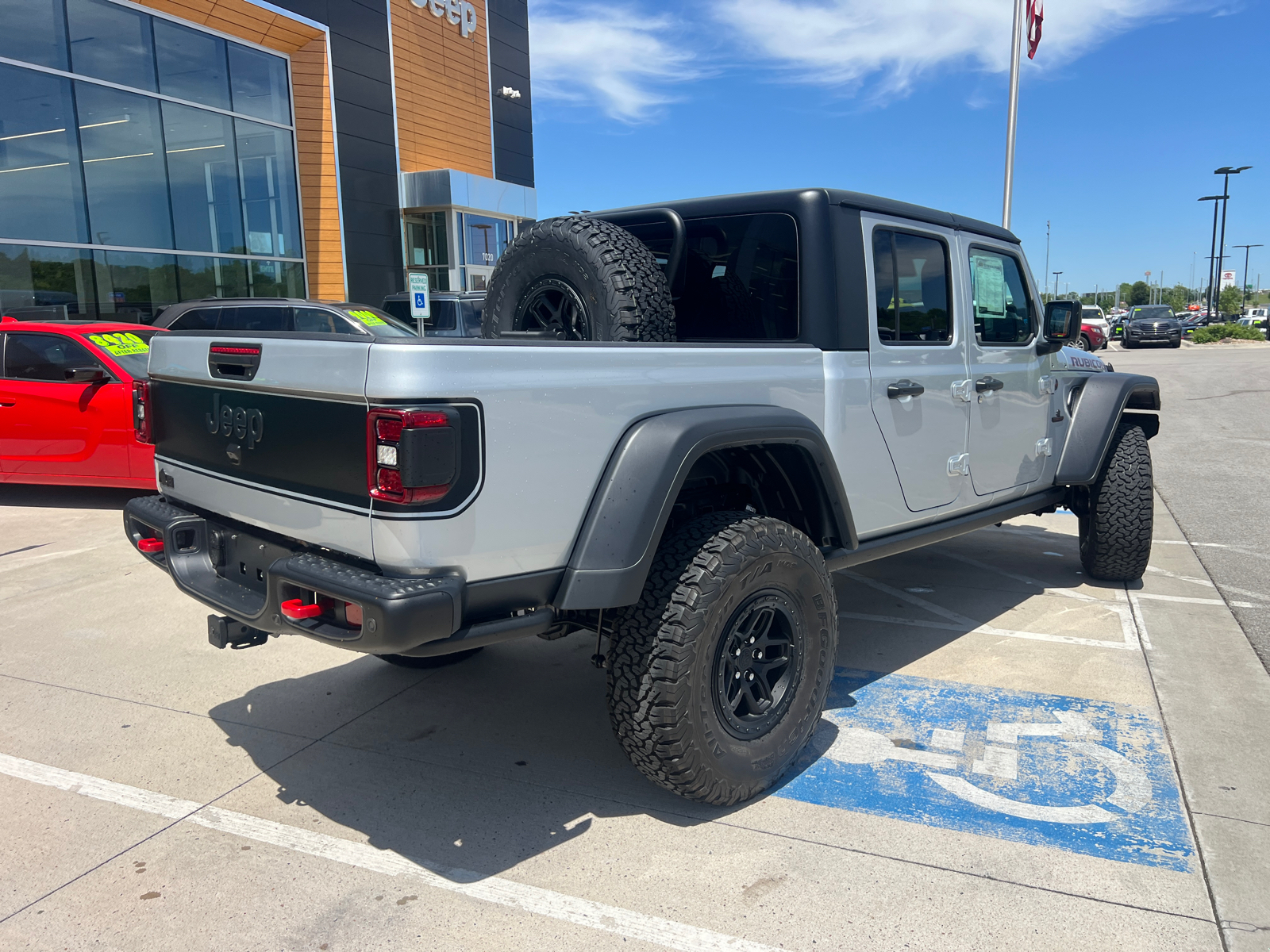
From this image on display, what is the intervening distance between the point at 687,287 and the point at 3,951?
3159 millimetres

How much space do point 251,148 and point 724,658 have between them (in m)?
17.9

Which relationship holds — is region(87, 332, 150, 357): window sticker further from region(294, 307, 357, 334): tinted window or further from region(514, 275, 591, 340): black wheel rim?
region(514, 275, 591, 340): black wheel rim

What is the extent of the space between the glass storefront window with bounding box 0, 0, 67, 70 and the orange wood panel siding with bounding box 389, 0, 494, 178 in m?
8.05

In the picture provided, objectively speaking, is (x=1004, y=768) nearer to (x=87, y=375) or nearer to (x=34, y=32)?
(x=87, y=375)

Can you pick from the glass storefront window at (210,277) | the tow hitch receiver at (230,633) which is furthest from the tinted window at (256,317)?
the tow hitch receiver at (230,633)

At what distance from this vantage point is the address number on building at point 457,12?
21641 millimetres

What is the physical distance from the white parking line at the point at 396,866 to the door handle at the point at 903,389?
212cm

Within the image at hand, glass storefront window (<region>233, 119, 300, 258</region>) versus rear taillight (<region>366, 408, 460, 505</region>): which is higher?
glass storefront window (<region>233, 119, 300, 258</region>)

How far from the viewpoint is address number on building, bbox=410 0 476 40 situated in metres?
21.6

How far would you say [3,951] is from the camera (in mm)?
2381

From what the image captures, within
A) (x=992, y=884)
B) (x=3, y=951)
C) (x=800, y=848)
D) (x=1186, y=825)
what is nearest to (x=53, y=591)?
(x=3, y=951)

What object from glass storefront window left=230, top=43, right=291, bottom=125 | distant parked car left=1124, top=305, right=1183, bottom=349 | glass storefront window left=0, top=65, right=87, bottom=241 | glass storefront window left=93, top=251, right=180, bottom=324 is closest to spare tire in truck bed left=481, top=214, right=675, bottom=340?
glass storefront window left=0, top=65, right=87, bottom=241

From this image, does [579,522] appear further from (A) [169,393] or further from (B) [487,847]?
(A) [169,393]

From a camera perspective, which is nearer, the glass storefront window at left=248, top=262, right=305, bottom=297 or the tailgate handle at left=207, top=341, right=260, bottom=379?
the tailgate handle at left=207, top=341, right=260, bottom=379
